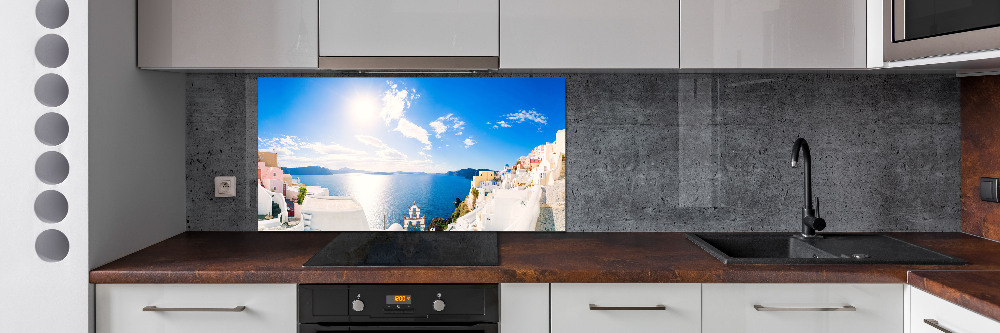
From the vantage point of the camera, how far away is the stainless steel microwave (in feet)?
5.34

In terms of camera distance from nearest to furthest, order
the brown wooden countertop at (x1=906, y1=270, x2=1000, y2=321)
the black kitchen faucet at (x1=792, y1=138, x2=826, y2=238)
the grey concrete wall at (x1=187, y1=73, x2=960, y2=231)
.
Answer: the brown wooden countertop at (x1=906, y1=270, x2=1000, y2=321)
the black kitchen faucet at (x1=792, y1=138, x2=826, y2=238)
the grey concrete wall at (x1=187, y1=73, x2=960, y2=231)

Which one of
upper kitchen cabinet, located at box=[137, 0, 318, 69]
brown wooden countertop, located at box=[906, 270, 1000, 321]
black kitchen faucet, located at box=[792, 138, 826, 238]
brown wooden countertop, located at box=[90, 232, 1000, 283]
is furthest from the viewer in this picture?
black kitchen faucet, located at box=[792, 138, 826, 238]

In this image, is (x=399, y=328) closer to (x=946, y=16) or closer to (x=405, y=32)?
(x=405, y=32)

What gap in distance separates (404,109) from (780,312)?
1381 mm

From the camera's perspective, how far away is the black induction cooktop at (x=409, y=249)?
1.71 m

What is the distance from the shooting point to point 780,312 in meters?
1.64

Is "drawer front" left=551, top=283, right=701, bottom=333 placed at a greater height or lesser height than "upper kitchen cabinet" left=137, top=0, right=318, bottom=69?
lesser

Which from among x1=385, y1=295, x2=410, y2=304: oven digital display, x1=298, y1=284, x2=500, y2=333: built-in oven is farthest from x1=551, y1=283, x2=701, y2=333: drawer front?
x1=385, y1=295, x2=410, y2=304: oven digital display
